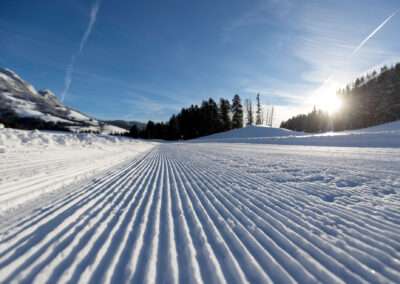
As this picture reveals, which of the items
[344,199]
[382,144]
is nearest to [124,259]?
[344,199]

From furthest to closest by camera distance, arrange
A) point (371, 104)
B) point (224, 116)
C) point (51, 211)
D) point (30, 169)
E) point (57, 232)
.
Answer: point (224, 116)
point (371, 104)
point (30, 169)
point (51, 211)
point (57, 232)

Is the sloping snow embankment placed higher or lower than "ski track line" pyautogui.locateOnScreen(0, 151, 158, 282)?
higher

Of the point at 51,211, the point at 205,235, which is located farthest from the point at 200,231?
the point at 51,211

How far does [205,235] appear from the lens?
209 centimetres

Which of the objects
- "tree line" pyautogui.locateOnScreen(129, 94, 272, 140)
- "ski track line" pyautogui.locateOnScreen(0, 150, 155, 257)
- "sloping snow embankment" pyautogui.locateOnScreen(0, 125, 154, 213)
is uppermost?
"tree line" pyautogui.locateOnScreen(129, 94, 272, 140)

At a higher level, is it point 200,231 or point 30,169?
point 30,169

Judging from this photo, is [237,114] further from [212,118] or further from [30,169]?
[30,169]

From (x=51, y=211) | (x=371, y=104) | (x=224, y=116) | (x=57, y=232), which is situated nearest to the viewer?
(x=57, y=232)

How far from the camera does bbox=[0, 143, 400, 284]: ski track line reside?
4.83 feet

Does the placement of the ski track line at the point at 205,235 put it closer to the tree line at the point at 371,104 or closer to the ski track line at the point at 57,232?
the ski track line at the point at 57,232

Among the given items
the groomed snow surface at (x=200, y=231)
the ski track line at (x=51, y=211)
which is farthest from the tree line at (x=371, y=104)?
the ski track line at (x=51, y=211)

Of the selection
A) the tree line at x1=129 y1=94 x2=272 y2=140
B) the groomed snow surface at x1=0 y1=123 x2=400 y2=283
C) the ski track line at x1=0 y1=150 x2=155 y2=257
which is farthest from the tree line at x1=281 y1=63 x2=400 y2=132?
the ski track line at x1=0 y1=150 x2=155 y2=257

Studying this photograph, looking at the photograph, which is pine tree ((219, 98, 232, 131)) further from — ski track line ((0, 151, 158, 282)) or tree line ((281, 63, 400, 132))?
ski track line ((0, 151, 158, 282))

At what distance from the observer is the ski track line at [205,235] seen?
1472 mm
